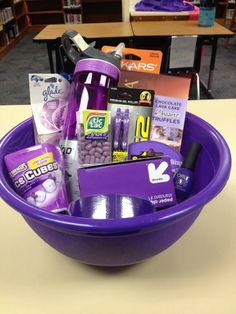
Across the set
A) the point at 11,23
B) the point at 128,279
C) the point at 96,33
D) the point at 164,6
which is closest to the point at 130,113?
the point at 128,279

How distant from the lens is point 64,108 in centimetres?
58

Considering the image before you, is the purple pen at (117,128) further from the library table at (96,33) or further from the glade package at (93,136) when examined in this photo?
the library table at (96,33)

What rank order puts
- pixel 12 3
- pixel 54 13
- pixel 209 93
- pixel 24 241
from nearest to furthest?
pixel 24 241 → pixel 209 93 → pixel 12 3 → pixel 54 13

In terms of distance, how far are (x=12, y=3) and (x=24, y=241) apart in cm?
493

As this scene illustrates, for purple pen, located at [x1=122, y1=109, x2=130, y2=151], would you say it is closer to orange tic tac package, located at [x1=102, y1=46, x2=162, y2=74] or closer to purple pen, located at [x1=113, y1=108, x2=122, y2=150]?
purple pen, located at [x1=113, y1=108, x2=122, y2=150]

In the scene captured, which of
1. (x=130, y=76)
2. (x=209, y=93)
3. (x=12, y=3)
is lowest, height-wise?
(x=209, y=93)

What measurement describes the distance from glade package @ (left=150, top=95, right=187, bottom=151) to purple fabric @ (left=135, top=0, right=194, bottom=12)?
2346 mm

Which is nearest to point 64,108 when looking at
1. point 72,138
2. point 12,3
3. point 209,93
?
point 72,138

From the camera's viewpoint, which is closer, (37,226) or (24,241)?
(37,226)

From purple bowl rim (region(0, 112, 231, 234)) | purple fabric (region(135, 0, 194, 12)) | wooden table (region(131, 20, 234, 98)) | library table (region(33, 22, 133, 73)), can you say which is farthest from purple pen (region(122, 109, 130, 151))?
purple fabric (region(135, 0, 194, 12))

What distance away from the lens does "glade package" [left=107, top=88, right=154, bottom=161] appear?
542mm

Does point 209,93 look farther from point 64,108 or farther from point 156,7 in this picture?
point 64,108

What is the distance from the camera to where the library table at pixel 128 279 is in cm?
40

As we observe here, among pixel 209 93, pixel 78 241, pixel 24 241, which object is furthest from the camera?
pixel 209 93
